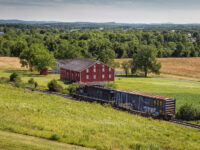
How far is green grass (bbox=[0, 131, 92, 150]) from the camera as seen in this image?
16484mm

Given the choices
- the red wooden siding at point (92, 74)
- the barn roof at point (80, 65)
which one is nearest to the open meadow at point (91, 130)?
the red wooden siding at point (92, 74)

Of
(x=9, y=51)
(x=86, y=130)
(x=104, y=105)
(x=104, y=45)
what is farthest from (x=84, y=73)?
(x=9, y=51)

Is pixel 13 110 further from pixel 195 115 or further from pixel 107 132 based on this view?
pixel 195 115

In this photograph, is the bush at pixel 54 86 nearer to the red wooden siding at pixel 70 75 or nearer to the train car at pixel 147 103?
the red wooden siding at pixel 70 75

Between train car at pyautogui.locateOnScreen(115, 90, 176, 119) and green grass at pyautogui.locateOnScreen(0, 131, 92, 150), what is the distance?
1906cm

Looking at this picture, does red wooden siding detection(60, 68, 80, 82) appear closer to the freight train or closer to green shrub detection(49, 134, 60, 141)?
the freight train

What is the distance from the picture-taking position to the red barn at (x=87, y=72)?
72938 mm

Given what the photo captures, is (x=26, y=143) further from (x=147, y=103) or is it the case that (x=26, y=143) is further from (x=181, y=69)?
(x=181, y=69)

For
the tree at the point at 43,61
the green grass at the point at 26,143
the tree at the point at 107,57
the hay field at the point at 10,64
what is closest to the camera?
the green grass at the point at 26,143

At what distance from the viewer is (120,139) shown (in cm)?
2195

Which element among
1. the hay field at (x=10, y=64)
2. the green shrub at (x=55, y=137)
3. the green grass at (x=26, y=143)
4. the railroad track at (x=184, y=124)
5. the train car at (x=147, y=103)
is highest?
the green grass at (x=26, y=143)

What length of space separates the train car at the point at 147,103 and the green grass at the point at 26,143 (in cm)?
1906

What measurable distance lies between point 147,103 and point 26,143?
22.7 metres

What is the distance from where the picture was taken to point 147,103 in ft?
122
